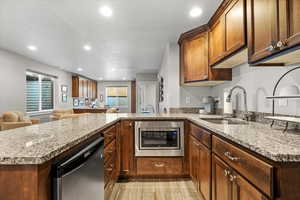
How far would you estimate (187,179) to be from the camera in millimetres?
2871

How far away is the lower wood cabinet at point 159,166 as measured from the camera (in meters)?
2.84

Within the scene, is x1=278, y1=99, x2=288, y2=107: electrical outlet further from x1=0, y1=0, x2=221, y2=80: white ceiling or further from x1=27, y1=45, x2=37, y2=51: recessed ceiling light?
x1=27, y1=45, x2=37, y2=51: recessed ceiling light

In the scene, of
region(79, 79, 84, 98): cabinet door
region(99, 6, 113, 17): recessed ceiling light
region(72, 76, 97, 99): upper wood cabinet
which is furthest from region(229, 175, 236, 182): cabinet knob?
region(79, 79, 84, 98): cabinet door

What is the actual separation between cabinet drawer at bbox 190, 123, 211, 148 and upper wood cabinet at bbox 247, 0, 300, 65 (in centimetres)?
76

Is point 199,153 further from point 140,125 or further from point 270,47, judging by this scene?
point 270,47

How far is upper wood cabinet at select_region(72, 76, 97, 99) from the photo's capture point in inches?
358

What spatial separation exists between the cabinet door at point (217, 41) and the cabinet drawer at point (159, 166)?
1.49m

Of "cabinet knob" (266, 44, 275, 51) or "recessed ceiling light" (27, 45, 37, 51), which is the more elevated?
"recessed ceiling light" (27, 45, 37, 51)

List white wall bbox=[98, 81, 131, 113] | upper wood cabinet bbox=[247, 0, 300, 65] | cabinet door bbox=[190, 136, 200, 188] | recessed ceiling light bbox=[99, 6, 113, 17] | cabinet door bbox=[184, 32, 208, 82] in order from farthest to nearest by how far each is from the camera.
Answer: white wall bbox=[98, 81, 131, 113] → cabinet door bbox=[184, 32, 208, 82] → recessed ceiling light bbox=[99, 6, 113, 17] → cabinet door bbox=[190, 136, 200, 188] → upper wood cabinet bbox=[247, 0, 300, 65]

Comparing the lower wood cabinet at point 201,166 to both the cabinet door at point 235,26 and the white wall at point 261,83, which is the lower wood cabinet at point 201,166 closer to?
the white wall at point 261,83

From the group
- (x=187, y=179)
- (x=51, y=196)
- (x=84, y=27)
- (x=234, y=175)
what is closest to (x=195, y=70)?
(x=187, y=179)

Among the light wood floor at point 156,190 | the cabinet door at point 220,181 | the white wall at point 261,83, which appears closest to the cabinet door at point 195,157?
the light wood floor at point 156,190

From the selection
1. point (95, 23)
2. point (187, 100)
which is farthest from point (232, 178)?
point (95, 23)

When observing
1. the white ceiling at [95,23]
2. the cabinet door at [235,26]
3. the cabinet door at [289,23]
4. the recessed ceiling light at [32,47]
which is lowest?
the cabinet door at [289,23]
